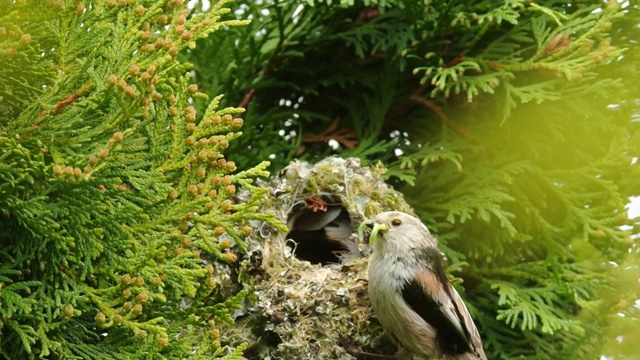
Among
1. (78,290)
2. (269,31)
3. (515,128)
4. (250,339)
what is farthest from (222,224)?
(515,128)

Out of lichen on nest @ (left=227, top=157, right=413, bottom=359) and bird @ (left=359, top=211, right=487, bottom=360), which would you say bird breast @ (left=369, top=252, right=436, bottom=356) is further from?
lichen on nest @ (left=227, top=157, right=413, bottom=359)

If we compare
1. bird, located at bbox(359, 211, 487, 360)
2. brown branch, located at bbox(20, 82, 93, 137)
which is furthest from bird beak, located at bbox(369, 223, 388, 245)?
brown branch, located at bbox(20, 82, 93, 137)

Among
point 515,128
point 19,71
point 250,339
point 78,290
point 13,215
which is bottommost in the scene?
point 250,339

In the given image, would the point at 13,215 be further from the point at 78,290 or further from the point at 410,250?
the point at 410,250

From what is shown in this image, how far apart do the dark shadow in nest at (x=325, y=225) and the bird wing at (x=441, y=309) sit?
1.68 ft

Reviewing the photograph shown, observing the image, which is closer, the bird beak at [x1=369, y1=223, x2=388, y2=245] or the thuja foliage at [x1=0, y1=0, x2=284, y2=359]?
the thuja foliage at [x1=0, y1=0, x2=284, y2=359]

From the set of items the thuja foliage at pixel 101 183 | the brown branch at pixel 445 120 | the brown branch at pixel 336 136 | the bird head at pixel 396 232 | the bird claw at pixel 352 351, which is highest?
the thuja foliage at pixel 101 183

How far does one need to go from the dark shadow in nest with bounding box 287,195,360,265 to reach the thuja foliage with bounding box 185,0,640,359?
331mm

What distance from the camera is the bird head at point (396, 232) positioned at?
11.5 feet

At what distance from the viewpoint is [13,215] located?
2531 millimetres

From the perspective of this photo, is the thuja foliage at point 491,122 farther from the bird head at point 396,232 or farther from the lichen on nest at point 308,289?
the bird head at point 396,232

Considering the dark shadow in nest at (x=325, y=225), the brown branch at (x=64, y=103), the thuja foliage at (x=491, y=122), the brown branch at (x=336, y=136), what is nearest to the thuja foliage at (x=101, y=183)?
the brown branch at (x=64, y=103)

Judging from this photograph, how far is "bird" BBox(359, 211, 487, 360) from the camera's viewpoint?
333cm

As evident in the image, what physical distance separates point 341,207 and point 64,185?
1.74 m
